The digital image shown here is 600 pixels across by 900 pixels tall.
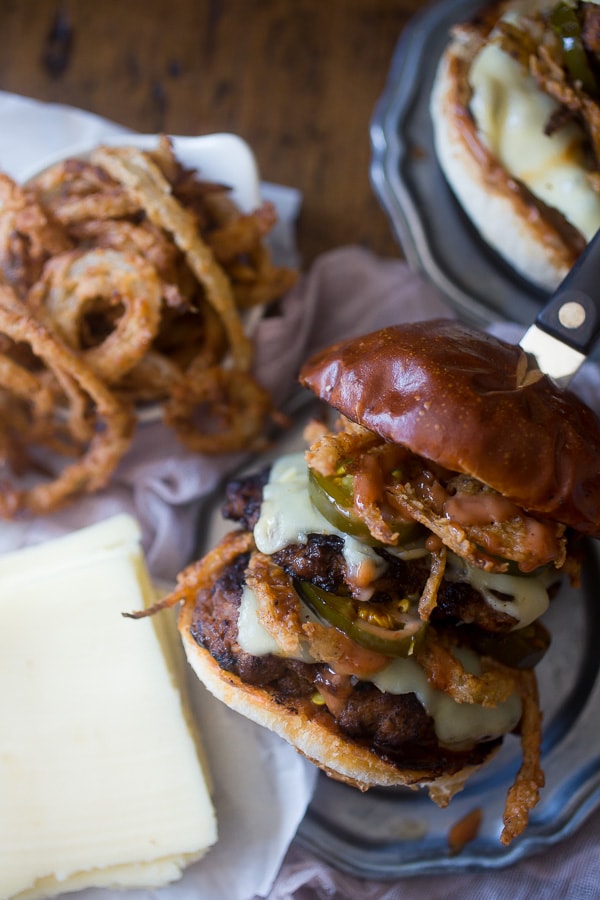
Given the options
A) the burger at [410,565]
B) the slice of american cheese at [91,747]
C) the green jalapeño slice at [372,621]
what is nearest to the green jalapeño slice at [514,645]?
the burger at [410,565]

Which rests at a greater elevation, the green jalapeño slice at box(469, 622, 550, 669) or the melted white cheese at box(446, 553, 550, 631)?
the melted white cheese at box(446, 553, 550, 631)

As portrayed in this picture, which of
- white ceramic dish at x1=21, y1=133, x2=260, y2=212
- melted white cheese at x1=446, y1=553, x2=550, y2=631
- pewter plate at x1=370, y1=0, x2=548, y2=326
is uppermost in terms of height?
pewter plate at x1=370, y1=0, x2=548, y2=326

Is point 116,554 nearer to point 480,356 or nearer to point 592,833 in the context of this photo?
point 480,356

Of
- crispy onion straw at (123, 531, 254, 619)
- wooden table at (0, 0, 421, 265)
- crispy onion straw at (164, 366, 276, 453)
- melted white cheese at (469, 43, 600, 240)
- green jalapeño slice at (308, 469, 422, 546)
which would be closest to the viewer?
green jalapeño slice at (308, 469, 422, 546)

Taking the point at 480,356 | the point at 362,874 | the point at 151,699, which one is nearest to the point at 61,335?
the point at 151,699

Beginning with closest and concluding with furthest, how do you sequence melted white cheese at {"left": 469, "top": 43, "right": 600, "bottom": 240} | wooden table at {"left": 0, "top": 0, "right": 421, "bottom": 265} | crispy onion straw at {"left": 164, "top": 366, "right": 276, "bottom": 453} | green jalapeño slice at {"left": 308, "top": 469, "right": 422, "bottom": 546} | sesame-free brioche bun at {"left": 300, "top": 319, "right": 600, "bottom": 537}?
sesame-free brioche bun at {"left": 300, "top": 319, "right": 600, "bottom": 537}, green jalapeño slice at {"left": 308, "top": 469, "right": 422, "bottom": 546}, melted white cheese at {"left": 469, "top": 43, "right": 600, "bottom": 240}, crispy onion straw at {"left": 164, "top": 366, "right": 276, "bottom": 453}, wooden table at {"left": 0, "top": 0, "right": 421, "bottom": 265}

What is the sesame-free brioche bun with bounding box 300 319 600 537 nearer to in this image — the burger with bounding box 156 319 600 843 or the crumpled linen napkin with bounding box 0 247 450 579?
the burger with bounding box 156 319 600 843

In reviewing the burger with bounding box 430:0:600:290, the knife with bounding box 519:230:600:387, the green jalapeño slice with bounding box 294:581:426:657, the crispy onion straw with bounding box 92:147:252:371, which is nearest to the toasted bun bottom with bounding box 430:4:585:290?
the burger with bounding box 430:0:600:290

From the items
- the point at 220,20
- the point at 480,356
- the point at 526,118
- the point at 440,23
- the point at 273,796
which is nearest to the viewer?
the point at 480,356
